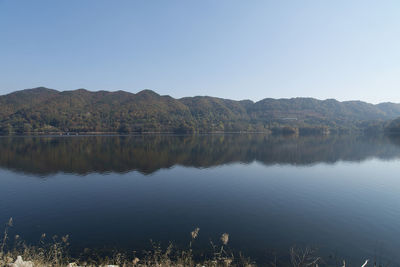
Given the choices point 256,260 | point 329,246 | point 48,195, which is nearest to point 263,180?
point 329,246

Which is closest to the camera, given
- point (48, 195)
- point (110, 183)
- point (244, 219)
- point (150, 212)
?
point (244, 219)

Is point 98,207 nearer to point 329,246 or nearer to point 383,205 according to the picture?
point 329,246

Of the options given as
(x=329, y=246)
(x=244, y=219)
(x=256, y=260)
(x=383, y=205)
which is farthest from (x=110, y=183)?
(x=383, y=205)

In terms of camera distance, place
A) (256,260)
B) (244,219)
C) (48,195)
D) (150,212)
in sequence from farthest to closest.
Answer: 1. (48,195)
2. (150,212)
3. (244,219)
4. (256,260)

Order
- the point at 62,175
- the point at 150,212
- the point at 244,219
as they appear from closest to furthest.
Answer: the point at 244,219, the point at 150,212, the point at 62,175

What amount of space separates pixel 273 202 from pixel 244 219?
8.23 metres

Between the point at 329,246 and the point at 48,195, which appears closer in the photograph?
the point at 329,246

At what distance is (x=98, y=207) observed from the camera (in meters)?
29.6

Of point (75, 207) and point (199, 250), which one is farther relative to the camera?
point (75, 207)

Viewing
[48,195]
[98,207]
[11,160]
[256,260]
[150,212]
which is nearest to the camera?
[256,260]

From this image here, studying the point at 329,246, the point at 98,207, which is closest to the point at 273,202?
the point at 329,246

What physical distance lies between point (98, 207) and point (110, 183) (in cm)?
1330

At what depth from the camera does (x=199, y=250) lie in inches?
741

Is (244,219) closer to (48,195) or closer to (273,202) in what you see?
(273,202)
